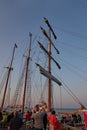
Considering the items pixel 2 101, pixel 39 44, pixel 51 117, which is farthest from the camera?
pixel 2 101

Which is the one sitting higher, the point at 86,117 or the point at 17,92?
the point at 17,92

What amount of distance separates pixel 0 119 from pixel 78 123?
7.66 metres

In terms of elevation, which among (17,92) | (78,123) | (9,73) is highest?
(9,73)

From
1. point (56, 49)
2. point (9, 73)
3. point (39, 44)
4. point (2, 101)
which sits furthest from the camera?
point (9, 73)

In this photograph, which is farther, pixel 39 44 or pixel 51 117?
pixel 39 44

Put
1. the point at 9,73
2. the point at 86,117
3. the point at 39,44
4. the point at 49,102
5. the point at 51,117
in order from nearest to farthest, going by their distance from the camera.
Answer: the point at 86,117
the point at 51,117
the point at 49,102
the point at 39,44
the point at 9,73

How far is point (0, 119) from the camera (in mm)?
18594

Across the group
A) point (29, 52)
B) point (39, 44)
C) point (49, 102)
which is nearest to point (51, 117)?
point (49, 102)

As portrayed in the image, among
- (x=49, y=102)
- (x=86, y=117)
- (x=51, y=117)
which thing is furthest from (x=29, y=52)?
(x=86, y=117)

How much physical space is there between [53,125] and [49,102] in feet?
47.4

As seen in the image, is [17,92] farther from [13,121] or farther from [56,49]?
[13,121]

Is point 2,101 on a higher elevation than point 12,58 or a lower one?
lower

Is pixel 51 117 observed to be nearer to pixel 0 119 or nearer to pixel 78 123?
pixel 78 123

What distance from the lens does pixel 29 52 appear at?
41.6 meters
